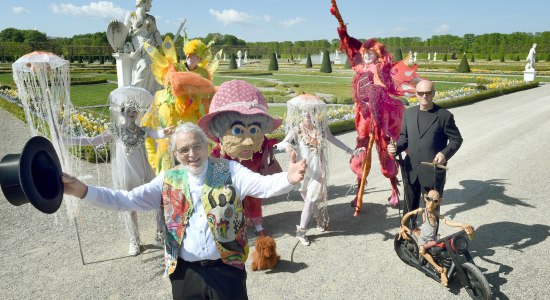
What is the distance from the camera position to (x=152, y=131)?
4215 mm

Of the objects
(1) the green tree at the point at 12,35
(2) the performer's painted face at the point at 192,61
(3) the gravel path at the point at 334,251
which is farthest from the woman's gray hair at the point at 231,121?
(1) the green tree at the point at 12,35

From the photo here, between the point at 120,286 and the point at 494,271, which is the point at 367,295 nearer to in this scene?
the point at 494,271

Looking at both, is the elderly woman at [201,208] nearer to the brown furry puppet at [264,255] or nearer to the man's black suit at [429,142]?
the brown furry puppet at [264,255]

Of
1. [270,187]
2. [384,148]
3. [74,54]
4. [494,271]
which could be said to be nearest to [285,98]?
[384,148]

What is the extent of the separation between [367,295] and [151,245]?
97.4 inches

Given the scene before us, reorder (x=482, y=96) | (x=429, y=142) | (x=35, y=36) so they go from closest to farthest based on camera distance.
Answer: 1. (x=429, y=142)
2. (x=482, y=96)
3. (x=35, y=36)

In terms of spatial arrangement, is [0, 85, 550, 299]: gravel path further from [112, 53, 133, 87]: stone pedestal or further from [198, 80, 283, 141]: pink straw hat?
[112, 53, 133, 87]: stone pedestal

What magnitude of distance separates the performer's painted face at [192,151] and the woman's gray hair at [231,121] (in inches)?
31.6

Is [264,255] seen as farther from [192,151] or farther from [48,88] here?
[48,88]

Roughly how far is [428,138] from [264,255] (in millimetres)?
2050

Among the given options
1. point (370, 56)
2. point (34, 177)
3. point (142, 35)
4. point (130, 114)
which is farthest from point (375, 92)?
point (142, 35)

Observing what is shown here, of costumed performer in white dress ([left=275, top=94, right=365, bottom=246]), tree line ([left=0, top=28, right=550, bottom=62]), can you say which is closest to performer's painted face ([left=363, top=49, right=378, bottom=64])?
costumed performer in white dress ([left=275, top=94, right=365, bottom=246])

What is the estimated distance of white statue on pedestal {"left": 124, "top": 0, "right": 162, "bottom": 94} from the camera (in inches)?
336

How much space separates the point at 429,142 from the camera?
408 cm
